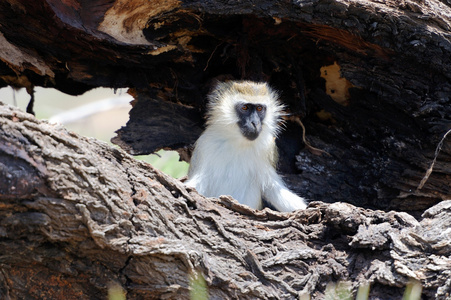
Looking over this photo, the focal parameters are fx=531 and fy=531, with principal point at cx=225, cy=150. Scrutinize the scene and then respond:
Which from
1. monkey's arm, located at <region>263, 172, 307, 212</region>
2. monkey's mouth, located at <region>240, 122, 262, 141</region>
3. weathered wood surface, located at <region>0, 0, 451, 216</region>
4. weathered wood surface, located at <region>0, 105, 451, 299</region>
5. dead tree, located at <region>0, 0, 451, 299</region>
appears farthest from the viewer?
monkey's mouth, located at <region>240, 122, 262, 141</region>

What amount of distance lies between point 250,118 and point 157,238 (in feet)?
7.91

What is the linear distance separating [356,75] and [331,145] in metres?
0.75

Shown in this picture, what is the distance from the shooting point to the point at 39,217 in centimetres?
224

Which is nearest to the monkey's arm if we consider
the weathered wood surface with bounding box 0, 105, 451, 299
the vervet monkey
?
the vervet monkey

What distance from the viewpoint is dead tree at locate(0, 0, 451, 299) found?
236 cm

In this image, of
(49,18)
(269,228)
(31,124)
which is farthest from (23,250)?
(49,18)

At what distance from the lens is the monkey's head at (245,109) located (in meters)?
4.73

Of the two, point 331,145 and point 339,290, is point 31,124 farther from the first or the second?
point 331,145

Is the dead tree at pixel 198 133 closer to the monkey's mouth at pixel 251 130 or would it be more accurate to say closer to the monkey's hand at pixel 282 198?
the monkey's hand at pixel 282 198

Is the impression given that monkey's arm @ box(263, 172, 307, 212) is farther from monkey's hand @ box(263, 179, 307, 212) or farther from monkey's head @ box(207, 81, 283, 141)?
monkey's head @ box(207, 81, 283, 141)

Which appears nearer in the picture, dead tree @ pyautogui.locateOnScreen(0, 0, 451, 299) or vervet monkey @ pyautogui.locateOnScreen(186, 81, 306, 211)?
dead tree @ pyautogui.locateOnScreen(0, 0, 451, 299)

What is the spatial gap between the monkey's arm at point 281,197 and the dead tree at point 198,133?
276 millimetres

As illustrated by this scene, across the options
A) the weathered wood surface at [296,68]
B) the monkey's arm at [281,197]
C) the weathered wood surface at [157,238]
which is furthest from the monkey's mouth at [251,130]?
the weathered wood surface at [157,238]

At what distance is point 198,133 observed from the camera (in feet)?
16.8
